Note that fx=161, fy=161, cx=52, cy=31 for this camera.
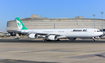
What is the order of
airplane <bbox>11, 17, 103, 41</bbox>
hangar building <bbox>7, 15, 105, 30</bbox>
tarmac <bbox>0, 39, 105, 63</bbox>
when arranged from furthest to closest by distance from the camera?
hangar building <bbox>7, 15, 105, 30</bbox>
airplane <bbox>11, 17, 103, 41</bbox>
tarmac <bbox>0, 39, 105, 63</bbox>

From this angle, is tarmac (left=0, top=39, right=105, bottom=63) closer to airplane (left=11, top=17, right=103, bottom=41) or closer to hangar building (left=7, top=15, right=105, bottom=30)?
airplane (left=11, top=17, right=103, bottom=41)

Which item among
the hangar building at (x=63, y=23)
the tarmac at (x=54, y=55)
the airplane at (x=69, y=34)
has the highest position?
the hangar building at (x=63, y=23)

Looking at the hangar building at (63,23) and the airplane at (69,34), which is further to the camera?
the hangar building at (63,23)

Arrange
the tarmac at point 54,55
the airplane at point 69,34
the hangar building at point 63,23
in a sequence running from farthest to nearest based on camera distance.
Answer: the hangar building at point 63,23, the airplane at point 69,34, the tarmac at point 54,55

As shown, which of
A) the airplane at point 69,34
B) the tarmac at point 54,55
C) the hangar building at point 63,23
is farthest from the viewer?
the hangar building at point 63,23

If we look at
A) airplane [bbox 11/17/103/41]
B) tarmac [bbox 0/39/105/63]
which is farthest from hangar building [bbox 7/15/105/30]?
tarmac [bbox 0/39/105/63]

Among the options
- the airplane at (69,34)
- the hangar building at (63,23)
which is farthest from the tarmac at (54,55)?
the hangar building at (63,23)

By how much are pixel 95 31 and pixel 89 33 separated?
1.70 m

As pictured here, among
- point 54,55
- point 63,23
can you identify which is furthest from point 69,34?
point 63,23

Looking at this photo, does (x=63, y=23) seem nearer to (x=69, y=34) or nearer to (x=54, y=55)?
(x=69, y=34)

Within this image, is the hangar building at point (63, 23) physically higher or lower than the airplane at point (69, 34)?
higher

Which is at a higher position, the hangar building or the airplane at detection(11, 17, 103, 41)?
the hangar building

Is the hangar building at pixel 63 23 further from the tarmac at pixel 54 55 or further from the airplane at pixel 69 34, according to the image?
the tarmac at pixel 54 55

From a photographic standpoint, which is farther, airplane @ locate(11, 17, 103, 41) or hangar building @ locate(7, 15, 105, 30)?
hangar building @ locate(7, 15, 105, 30)
